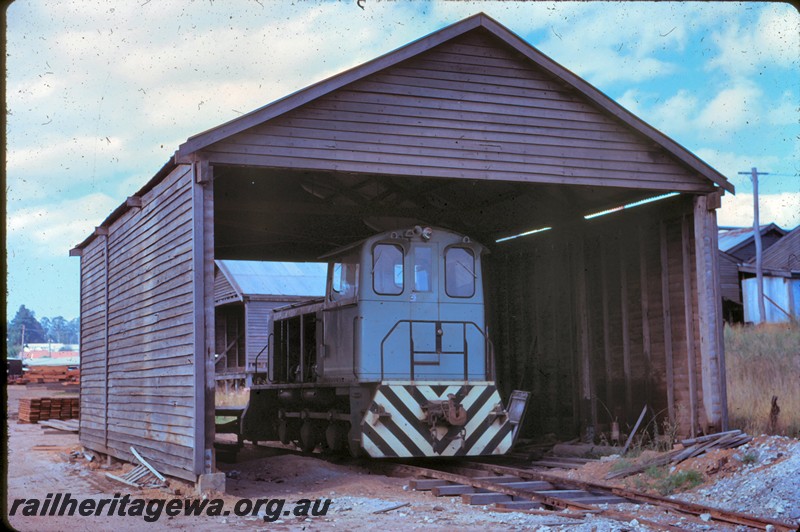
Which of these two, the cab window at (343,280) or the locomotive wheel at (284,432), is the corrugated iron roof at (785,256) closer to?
the locomotive wheel at (284,432)

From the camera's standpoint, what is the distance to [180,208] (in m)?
11.7

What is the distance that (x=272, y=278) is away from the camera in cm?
3716

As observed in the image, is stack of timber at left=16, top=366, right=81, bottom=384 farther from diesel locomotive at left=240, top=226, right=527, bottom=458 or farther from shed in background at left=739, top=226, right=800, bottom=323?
diesel locomotive at left=240, top=226, right=527, bottom=458

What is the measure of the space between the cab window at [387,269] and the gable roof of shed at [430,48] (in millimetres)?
2735

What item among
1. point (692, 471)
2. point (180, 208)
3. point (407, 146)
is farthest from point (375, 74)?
point (692, 471)

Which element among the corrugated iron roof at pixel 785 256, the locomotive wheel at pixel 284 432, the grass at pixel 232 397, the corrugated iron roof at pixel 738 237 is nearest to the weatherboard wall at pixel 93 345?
the locomotive wheel at pixel 284 432

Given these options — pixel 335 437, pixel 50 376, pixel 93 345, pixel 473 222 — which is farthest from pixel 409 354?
pixel 50 376

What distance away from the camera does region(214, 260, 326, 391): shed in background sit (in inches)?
1398

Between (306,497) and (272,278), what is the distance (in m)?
27.4

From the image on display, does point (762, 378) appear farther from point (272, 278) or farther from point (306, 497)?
point (272, 278)

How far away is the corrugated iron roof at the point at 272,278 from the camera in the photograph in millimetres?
35938

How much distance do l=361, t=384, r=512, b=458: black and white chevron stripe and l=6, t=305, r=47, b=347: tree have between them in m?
134

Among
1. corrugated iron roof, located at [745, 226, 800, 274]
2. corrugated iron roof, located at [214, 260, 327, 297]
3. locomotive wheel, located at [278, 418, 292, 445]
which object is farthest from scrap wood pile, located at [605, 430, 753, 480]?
corrugated iron roof, located at [745, 226, 800, 274]

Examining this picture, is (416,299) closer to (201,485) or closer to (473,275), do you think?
(473,275)
